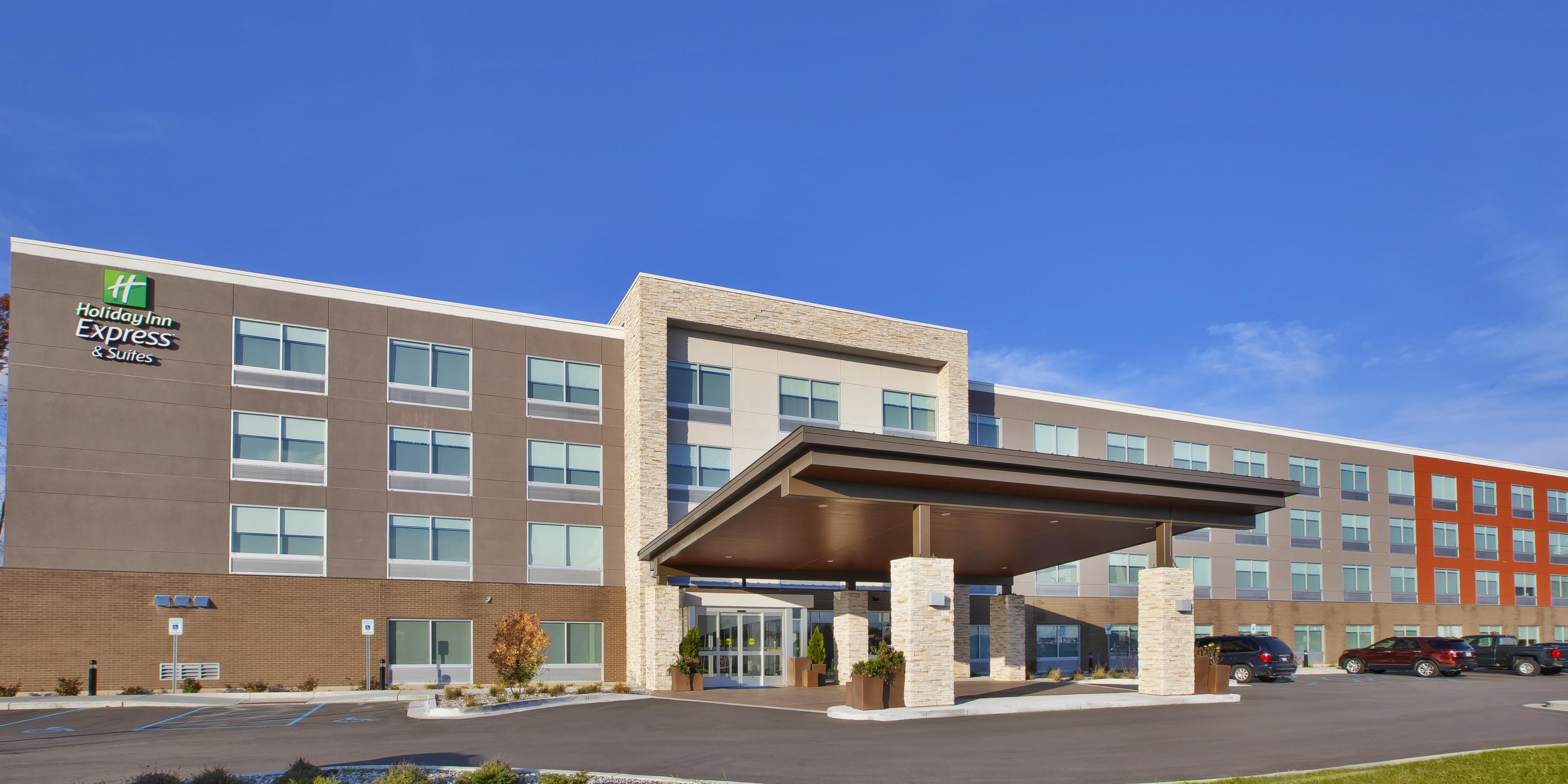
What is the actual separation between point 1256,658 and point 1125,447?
13386 mm

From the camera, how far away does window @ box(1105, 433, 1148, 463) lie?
148ft

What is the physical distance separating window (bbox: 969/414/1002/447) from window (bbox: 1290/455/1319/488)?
17.0 metres

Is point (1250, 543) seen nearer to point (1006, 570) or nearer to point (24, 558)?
point (1006, 570)

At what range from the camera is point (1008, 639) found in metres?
33.9

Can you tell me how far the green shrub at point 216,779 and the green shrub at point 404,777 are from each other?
4.79 feet

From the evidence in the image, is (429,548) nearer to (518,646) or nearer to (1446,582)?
(518,646)

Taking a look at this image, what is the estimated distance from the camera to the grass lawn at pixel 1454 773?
41.5 ft

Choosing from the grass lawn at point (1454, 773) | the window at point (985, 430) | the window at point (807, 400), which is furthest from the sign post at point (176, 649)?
the window at point (985, 430)

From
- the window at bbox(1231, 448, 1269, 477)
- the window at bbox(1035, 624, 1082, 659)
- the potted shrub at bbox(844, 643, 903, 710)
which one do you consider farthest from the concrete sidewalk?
the window at bbox(1231, 448, 1269, 477)

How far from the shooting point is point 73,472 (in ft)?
90.4

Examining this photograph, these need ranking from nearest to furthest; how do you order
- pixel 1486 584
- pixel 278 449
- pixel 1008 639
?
pixel 278 449, pixel 1008 639, pixel 1486 584

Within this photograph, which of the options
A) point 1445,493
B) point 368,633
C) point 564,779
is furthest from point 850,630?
point 1445,493

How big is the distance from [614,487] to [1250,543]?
95.7ft

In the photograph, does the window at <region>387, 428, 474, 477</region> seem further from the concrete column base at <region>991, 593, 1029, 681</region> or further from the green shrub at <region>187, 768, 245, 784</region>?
the green shrub at <region>187, 768, 245, 784</region>
